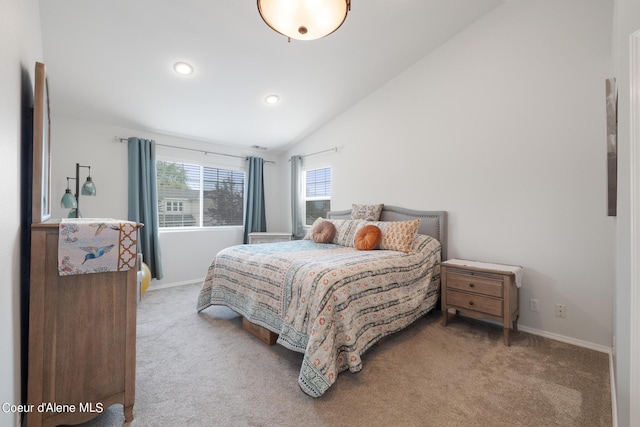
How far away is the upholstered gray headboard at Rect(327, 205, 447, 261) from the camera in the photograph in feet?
10.0

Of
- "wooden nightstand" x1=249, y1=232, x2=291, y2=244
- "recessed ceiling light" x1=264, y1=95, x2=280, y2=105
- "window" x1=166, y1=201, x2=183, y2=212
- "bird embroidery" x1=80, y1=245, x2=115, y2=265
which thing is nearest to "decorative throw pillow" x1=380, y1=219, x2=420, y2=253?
"wooden nightstand" x1=249, y1=232, x2=291, y2=244

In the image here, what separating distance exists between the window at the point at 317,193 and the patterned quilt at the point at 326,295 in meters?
1.85

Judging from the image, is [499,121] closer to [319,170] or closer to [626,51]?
[626,51]

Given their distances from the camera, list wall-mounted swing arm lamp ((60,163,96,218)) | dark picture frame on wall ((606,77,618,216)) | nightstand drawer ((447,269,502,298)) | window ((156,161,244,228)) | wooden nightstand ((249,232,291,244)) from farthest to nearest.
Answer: wooden nightstand ((249,232,291,244))
window ((156,161,244,228))
wall-mounted swing arm lamp ((60,163,96,218))
nightstand drawer ((447,269,502,298))
dark picture frame on wall ((606,77,618,216))

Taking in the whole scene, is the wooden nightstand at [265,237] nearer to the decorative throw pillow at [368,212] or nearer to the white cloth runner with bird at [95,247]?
the decorative throw pillow at [368,212]

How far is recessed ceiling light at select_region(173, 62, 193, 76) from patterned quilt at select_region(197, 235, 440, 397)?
193cm

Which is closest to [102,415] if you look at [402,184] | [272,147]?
[402,184]

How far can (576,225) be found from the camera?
7.50 feet

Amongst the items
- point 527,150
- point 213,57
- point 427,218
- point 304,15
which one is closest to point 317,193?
point 427,218

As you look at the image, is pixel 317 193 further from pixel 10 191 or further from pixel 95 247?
pixel 10 191

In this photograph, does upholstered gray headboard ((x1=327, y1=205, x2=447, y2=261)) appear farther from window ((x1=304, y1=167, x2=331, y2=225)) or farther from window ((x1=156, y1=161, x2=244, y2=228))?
window ((x1=156, y1=161, x2=244, y2=228))

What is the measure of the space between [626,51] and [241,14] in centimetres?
251

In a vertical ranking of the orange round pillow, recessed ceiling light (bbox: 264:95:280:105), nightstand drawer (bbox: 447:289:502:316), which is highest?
recessed ceiling light (bbox: 264:95:280:105)

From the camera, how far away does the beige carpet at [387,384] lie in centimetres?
147
